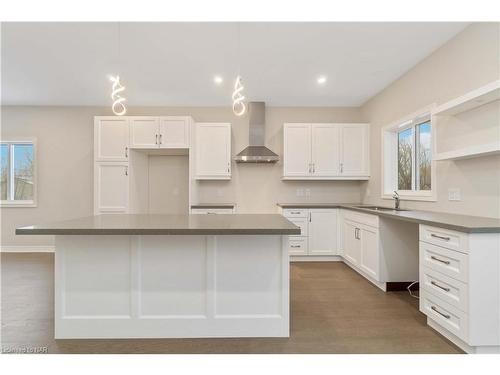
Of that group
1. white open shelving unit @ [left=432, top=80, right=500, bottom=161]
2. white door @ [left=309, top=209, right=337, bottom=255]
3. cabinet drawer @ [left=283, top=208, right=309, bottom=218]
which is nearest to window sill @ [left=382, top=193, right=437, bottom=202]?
white open shelving unit @ [left=432, top=80, right=500, bottom=161]

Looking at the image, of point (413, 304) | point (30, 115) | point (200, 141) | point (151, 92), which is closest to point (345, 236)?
point (413, 304)

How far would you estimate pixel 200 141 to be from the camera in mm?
4906

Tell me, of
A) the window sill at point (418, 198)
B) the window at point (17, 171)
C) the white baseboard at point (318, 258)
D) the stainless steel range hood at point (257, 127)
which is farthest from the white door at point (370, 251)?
the window at point (17, 171)

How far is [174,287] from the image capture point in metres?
2.25

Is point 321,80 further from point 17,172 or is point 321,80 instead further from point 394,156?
point 17,172

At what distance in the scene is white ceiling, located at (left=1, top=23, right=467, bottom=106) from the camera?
2.85 meters

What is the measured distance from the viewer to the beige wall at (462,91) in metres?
2.46

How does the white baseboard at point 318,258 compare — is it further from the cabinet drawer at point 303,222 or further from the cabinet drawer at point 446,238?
the cabinet drawer at point 446,238

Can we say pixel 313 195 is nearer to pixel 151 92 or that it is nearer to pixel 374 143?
pixel 374 143

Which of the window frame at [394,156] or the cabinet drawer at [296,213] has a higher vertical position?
the window frame at [394,156]

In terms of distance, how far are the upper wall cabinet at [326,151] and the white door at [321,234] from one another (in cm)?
76

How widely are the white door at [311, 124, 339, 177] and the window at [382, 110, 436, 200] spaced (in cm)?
80

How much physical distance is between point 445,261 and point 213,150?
3.67m

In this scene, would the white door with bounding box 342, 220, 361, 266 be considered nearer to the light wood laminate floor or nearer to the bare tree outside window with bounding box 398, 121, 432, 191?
A: the light wood laminate floor
